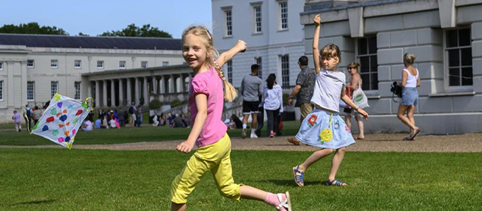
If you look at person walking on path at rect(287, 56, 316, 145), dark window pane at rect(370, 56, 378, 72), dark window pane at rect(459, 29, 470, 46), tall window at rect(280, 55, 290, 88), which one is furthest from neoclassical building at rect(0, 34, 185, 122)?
person walking on path at rect(287, 56, 316, 145)

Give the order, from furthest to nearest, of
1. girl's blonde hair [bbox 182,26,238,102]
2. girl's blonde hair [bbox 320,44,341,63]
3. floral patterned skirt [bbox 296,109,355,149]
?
girl's blonde hair [bbox 320,44,341,63]
floral patterned skirt [bbox 296,109,355,149]
girl's blonde hair [bbox 182,26,238,102]

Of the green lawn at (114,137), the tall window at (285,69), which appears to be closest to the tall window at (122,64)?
the tall window at (285,69)

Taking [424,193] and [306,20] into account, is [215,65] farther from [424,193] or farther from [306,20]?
[306,20]

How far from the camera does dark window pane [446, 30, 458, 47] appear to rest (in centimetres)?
2186

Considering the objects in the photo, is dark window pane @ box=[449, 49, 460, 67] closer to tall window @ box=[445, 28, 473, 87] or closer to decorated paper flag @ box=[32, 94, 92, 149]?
tall window @ box=[445, 28, 473, 87]

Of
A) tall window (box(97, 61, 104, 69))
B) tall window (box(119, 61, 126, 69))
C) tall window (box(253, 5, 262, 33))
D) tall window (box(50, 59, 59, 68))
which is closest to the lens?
tall window (box(253, 5, 262, 33))

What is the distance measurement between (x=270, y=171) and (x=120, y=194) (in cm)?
279

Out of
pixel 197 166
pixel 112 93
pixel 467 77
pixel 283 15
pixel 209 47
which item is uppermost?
pixel 283 15

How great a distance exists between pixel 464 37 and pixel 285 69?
1981 inches

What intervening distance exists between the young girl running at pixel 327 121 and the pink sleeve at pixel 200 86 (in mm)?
3255

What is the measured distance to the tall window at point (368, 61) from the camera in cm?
2366

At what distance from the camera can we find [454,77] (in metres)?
22.0

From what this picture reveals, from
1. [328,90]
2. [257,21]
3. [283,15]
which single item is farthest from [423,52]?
[257,21]

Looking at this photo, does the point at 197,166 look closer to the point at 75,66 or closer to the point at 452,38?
the point at 452,38
